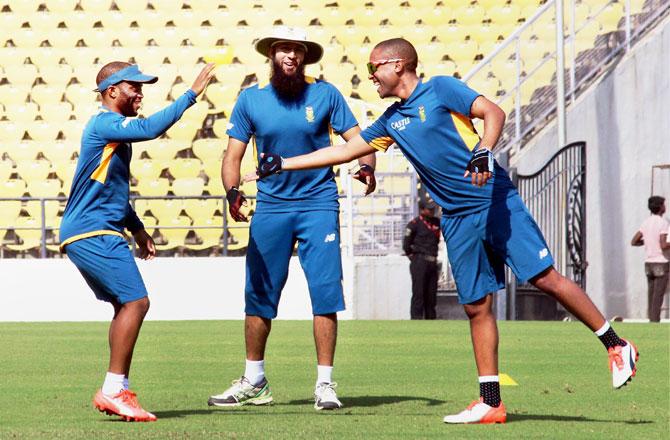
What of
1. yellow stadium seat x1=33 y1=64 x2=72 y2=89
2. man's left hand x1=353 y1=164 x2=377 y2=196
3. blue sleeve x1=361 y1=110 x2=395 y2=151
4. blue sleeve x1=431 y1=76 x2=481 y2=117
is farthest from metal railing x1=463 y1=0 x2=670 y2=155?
blue sleeve x1=431 y1=76 x2=481 y2=117

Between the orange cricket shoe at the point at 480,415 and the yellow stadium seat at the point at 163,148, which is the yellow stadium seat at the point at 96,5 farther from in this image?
the orange cricket shoe at the point at 480,415

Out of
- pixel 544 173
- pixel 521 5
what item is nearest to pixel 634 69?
pixel 544 173

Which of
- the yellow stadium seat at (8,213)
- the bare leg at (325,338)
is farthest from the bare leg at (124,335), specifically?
the yellow stadium seat at (8,213)

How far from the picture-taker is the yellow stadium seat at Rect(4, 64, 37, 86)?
2414 centimetres

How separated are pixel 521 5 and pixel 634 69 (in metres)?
4.67

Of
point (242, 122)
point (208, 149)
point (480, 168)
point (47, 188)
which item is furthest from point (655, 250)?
point (480, 168)

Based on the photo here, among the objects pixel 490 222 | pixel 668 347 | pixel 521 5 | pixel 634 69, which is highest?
pixel 521 5

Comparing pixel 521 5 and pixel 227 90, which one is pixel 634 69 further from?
pixel 227 90

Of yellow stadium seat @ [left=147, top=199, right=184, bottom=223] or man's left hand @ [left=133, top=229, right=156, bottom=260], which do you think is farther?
yellow stadium seat @ [left=147, top=199, right=184, bottom=223]

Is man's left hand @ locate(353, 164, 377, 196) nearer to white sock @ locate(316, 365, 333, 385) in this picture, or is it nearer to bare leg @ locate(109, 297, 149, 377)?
white sock @ locate(316, 365, 333, 385)

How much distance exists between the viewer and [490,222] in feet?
23.7

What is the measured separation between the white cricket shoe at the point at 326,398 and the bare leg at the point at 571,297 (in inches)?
57.1

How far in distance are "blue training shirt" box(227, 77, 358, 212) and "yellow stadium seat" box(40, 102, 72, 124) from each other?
15.6 meters

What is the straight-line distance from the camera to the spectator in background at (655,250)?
18.8 m
